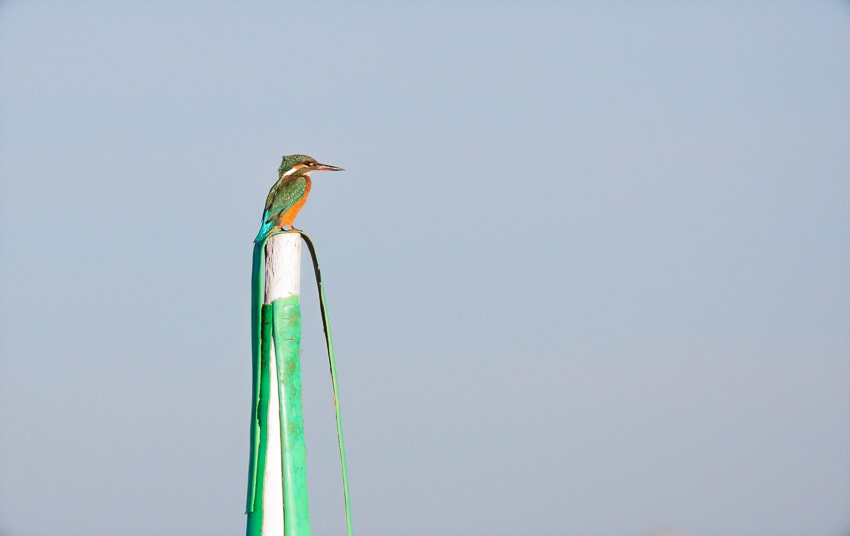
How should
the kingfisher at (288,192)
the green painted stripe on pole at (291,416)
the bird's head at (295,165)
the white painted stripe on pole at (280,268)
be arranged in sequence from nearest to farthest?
the green painted stripe on pole at (291,416) < the white painted stripe on pole at (280,268) < the kingfisher at (288,192) < the bird's head at (295,165)

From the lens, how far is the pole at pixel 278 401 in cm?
782

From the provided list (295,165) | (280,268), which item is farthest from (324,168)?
(280,268)

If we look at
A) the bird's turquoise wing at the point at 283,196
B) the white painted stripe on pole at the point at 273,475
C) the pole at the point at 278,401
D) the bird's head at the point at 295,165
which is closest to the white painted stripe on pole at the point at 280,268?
the pole at the point at 278,401

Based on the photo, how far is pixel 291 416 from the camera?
797 centimetres

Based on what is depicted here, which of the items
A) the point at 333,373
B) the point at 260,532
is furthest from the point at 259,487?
the point at 333,373

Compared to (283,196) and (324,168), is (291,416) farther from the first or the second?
(324,168)

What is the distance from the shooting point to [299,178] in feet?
33.2

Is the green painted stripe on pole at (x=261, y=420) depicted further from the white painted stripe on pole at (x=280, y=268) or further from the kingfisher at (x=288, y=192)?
the kingfisher at (x=288, y=192)

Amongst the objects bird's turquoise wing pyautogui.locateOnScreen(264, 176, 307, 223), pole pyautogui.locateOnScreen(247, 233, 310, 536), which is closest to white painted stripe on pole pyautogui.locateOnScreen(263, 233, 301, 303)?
pole pyautogui.locateOnScreen(247, 233, 310, 536)

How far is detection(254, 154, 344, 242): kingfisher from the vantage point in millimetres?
9297

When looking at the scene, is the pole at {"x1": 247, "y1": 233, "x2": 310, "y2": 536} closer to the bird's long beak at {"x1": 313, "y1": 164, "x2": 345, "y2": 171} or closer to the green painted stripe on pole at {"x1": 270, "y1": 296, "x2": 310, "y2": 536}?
the green painted stripe on pole at {"x1": 270, "y1": 296, "x2": 310, "y2": 536}

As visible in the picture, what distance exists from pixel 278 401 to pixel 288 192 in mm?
2477

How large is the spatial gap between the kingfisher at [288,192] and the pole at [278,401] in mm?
544

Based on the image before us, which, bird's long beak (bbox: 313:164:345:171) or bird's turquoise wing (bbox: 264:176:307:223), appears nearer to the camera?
bird's turquoise wing (bbox: 264:176:307:223)
